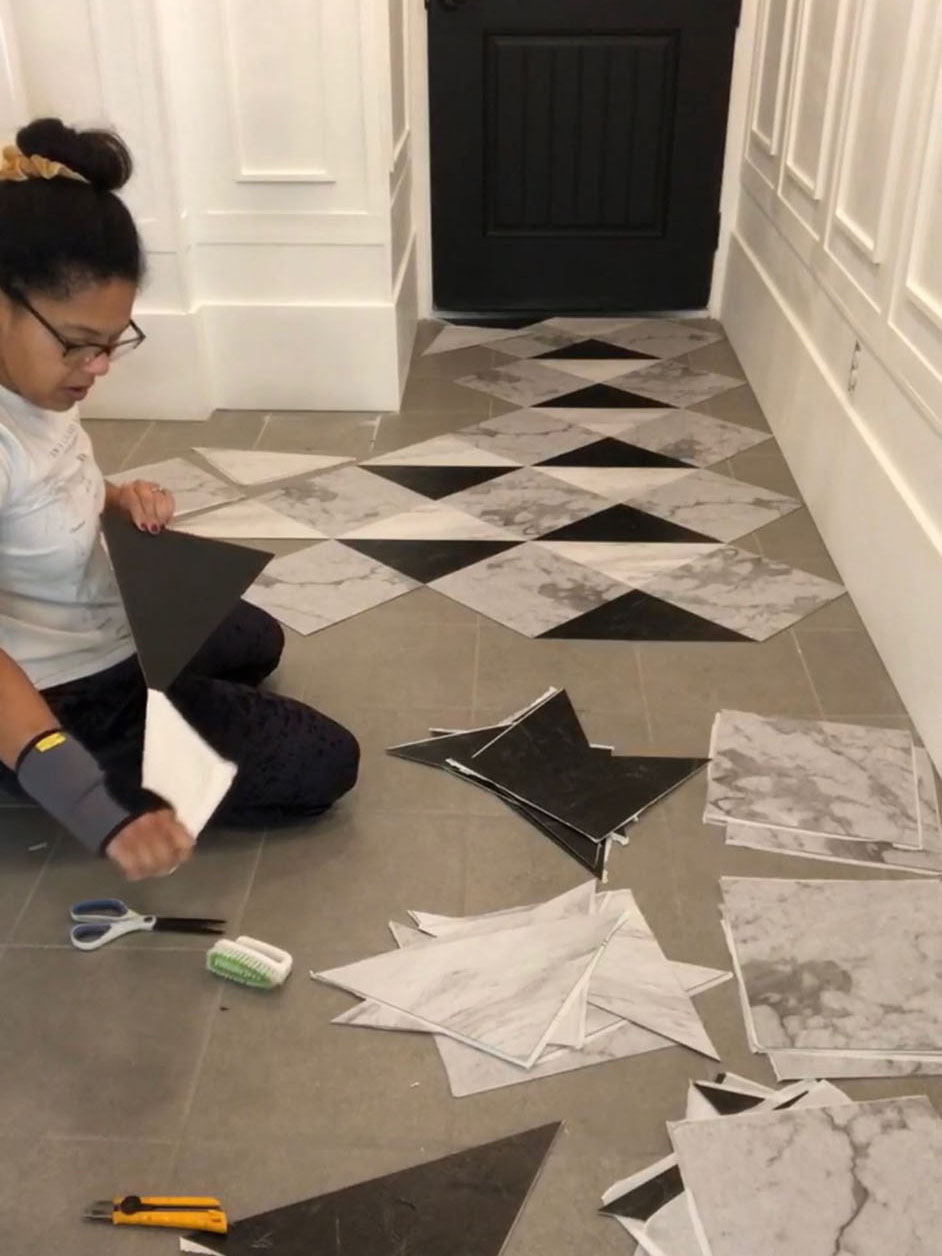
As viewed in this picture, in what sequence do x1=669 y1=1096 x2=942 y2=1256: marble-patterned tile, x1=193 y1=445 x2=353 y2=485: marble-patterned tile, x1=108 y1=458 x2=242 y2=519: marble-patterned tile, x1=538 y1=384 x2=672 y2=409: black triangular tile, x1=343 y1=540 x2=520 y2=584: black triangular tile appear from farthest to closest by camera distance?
x1=538 y1=384 x2=672 y2=409: black triangular tile, x1=193 y1=445 x2=353 y2=485: marble-patterned tile, x1=108 y1=458 x2=242 y2=519: marble-patterned tile, x1=343 y1=540 x2=520 y2=584: black triangular tile, x1=669 y1=1096 x2=942 y2=1256: marble-patterned tile

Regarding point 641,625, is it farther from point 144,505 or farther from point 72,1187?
point 72,1187

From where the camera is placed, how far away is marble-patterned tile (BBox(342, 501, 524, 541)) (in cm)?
231

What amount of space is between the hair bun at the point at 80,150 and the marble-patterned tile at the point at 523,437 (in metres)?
1.51

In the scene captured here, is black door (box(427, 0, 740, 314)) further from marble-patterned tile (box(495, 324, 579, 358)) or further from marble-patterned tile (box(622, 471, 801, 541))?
marble-patterned tile (box(622, 471, 801, 541))

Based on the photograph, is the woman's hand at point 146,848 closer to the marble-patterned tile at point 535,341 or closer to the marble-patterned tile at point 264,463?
the marble-patterned tile at point 264,463

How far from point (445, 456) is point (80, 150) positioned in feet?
5.02

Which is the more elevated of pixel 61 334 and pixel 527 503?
pixel 61 334

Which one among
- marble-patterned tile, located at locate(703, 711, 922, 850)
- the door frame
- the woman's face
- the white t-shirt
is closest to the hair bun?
the woman's face

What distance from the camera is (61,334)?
3.79 feet

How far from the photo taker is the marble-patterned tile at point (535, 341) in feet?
10.8

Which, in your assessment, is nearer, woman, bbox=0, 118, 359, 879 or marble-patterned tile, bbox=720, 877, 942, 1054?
woman, bbox=0, 118, 359, 879

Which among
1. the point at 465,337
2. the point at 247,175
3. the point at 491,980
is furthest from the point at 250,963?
the point at 465,337

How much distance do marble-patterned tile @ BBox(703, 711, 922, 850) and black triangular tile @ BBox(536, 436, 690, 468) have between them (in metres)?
0.97

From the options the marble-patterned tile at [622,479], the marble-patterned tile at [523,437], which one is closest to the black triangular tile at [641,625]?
the marble-patterned tile at [622,479]
